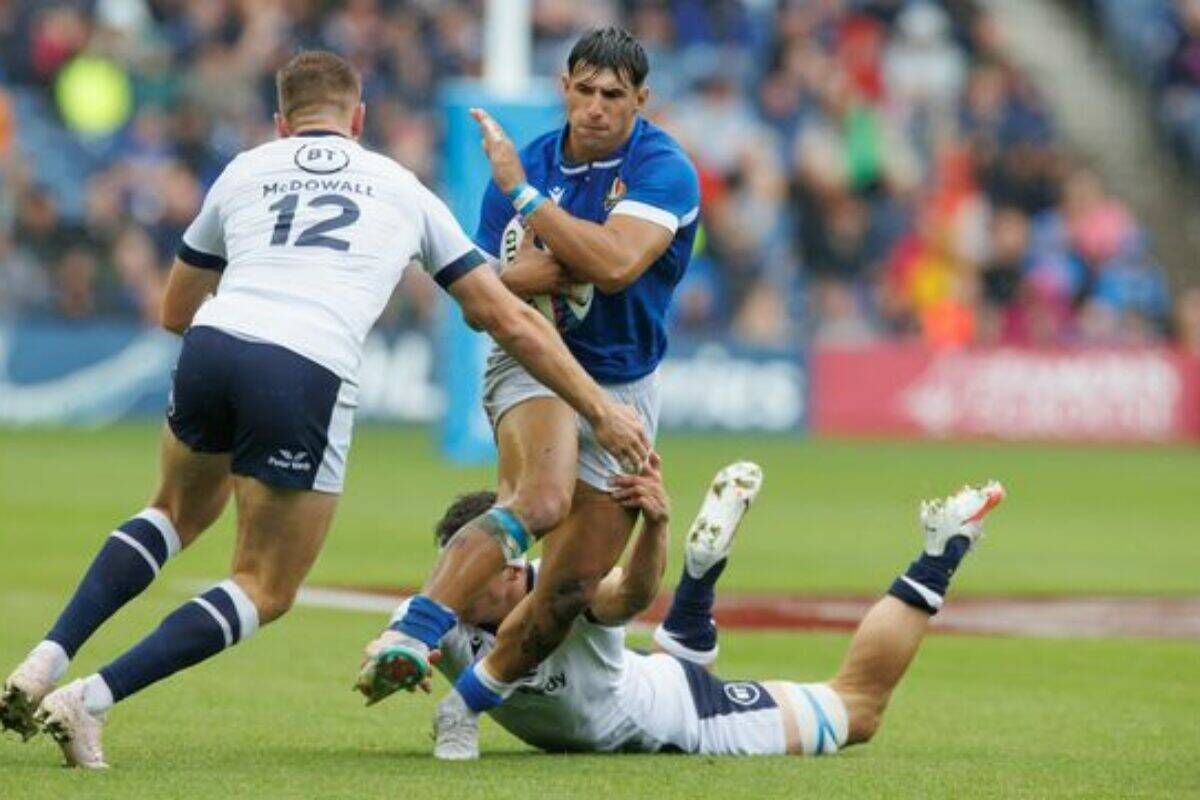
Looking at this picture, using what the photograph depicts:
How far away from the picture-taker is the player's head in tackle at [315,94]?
8.08 meters

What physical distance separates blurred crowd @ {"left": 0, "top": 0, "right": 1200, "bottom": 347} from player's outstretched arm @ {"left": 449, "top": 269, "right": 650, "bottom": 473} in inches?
720

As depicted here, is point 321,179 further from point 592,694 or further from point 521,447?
point 592,694

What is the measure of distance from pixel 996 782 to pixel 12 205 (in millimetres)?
19588

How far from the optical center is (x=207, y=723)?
8969 millimetres

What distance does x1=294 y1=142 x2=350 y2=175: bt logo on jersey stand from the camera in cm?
797

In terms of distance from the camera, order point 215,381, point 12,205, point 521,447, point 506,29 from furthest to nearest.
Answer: point 12,205, point 506,29, point 521,447, point 215,381

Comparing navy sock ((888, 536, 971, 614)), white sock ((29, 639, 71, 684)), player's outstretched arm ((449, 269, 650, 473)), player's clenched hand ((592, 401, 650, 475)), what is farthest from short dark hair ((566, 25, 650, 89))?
white sock ((29, 639, 71, 684))

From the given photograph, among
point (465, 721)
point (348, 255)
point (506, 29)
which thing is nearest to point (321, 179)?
point (348, 255)

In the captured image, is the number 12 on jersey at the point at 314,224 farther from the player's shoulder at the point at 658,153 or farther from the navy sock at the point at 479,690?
the navy sock at the point at 479,690

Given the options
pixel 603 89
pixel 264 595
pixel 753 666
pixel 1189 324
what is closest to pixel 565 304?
pixel 603 89

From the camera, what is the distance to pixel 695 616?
29.5 ft

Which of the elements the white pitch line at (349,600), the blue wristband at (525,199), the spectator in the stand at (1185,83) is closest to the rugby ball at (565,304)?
the blue wristband at (525,199)

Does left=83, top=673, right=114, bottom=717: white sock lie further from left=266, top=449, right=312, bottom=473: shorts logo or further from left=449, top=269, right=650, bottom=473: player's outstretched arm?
left=449, top=269, right=650, bottom=473: player's outstretched arm

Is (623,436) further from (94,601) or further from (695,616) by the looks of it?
(94,601)
